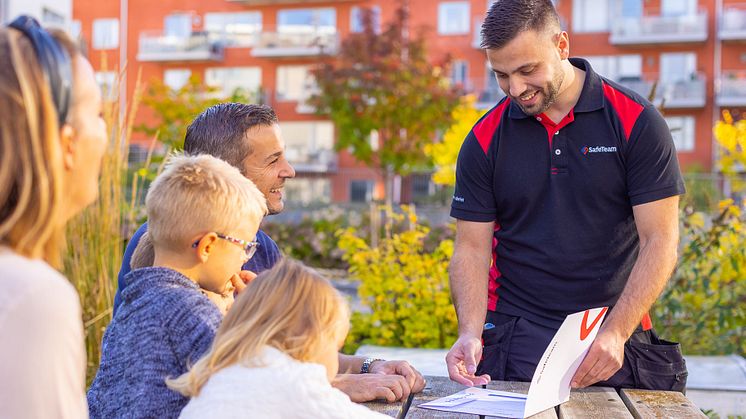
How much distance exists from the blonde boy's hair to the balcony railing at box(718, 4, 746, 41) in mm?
34531

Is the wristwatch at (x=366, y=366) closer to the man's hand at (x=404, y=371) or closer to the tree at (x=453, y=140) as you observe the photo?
the man's hand at (x=404, y=371)

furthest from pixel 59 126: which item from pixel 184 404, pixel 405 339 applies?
pixel 405 339

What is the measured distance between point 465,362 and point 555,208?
2.35 ft

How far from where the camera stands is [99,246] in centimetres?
508

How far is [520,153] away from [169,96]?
26.7m

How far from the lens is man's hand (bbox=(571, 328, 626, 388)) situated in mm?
2873

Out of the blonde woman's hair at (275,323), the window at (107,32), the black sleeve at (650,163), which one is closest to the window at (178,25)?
the window at (107,32)

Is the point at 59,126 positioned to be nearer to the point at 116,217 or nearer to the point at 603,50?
the point at 116,217

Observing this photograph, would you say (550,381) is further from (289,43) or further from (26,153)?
(289,43)

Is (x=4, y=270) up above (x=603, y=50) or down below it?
below

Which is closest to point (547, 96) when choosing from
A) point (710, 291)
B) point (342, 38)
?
point (710, 291)

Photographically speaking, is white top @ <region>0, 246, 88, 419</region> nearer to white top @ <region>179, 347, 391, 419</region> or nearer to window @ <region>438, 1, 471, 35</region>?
white top @ <region>179, 347, 391, 419</region>

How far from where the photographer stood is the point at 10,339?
4.17ft

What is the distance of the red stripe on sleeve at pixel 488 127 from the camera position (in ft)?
11.9
